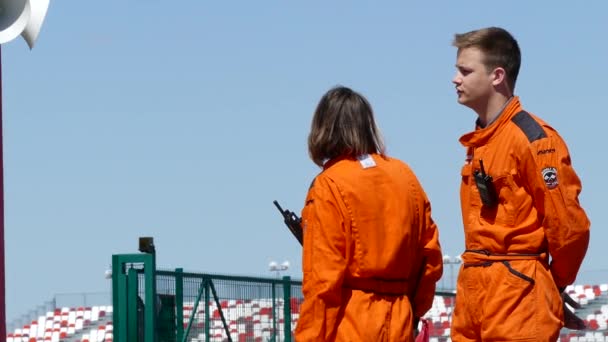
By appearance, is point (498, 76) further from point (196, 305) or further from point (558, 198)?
point (196, 305)

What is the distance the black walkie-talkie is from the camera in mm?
6031

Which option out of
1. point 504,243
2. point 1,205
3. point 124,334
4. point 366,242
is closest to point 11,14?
point 1,205

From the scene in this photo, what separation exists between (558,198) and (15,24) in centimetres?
246

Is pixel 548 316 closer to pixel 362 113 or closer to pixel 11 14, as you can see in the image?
pixel 362 113

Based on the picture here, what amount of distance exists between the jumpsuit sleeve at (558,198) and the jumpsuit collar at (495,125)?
0.67 ft

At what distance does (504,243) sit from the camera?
599 centimetres

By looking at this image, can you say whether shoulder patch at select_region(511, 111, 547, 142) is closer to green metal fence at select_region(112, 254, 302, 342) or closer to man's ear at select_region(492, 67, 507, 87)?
man's ear at select_region(492, 67, 507, 87)

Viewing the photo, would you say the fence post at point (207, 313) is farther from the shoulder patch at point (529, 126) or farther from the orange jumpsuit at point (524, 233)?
the shoulder patch at point (529, 126)

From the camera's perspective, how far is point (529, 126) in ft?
19.6

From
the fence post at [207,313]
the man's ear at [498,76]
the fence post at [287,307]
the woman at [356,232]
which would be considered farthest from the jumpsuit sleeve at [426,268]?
Result: the fence post at [287,307]

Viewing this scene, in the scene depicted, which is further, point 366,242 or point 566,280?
point 566,280

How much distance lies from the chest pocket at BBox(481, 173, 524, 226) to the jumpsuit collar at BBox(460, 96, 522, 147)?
212 mm

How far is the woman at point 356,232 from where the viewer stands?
5.38 meters

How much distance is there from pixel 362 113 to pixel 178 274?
5562 millimetres
